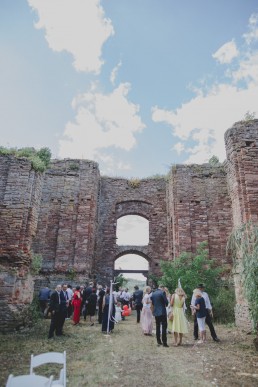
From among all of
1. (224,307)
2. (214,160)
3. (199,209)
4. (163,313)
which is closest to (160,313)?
(163,313)

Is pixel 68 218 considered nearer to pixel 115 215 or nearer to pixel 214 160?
pixel 115 215

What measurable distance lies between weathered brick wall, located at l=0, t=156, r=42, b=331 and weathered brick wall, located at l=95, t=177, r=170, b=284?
681 cm

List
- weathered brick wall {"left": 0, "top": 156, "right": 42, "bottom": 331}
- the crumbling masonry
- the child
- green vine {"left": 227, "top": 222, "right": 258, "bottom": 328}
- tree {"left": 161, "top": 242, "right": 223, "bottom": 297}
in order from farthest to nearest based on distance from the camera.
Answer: the crumbling masonry < tree {"left": 161, "top": 242, "right": 223, "bottom": 297} < weathered brick wall {"left": 0, "top": 156, "right": 42, "bottom": 331} < the child < green vine {"left": 227, "top": 222, "right": 258, "bottom": 328}

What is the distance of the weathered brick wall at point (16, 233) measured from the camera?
8.29 m

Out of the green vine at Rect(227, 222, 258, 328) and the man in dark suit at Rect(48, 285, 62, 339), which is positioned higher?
the green vine at Rect(227, 222, 258, 328)

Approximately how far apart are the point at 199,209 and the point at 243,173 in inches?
217

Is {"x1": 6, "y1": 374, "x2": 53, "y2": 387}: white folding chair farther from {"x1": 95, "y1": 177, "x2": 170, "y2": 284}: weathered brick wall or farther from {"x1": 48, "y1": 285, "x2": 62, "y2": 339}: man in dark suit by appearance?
{"x1": 95, "y1": 177, "x2": 170, "y2": 284}: weathered brick wall

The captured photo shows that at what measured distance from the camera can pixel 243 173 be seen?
997cm

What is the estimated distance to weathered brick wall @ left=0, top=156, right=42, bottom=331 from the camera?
326 inches

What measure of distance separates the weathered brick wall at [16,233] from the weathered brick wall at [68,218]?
16.5ft

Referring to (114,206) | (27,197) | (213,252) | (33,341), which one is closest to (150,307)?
(33,341)

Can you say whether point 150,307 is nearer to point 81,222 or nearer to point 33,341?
point 33,341

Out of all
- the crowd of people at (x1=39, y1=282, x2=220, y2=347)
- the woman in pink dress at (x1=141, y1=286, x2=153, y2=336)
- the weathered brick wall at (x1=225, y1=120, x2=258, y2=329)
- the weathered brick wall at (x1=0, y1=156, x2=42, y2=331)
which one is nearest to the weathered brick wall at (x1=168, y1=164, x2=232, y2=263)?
the weathered brick wall at (x1=225, y1=120, x2=258, y2=329)

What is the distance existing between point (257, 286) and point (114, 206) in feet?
37.2
